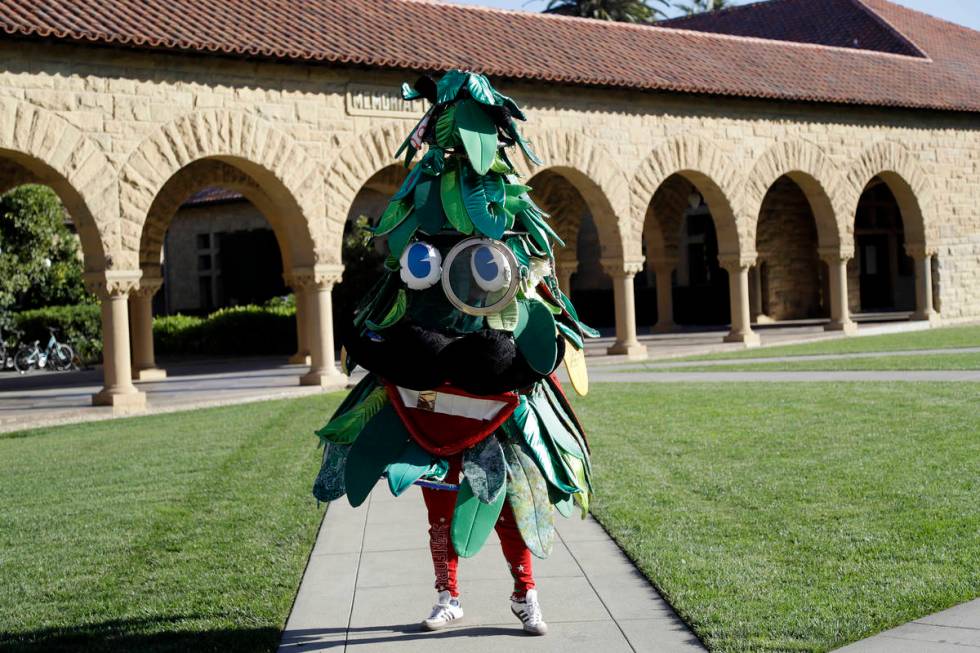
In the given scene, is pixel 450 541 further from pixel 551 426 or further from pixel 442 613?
pixel 551 426

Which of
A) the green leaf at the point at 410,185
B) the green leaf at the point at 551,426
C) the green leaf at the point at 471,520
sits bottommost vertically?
the green leaf at the point at 471,520

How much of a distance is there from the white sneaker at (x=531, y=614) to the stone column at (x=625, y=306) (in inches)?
640

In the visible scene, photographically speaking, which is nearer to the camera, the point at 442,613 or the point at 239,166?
the point at 442,613

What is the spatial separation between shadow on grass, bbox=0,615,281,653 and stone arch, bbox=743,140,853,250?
739 inches

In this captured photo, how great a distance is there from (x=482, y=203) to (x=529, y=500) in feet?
4.08

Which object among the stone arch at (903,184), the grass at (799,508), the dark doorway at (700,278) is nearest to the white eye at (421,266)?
the grass at (799,508)

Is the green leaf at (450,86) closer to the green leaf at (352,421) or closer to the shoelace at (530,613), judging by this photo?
the green leaf at (352,421)

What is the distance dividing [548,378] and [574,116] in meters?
15.7

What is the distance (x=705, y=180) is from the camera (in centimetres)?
2230

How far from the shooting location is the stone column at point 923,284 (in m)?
26.5

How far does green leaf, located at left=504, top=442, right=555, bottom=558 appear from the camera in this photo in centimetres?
481

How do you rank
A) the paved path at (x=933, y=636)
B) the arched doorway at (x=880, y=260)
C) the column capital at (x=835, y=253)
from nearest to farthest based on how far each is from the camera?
the paved path at (x=933, y=636) → the column capital at (x=835, y=253) → the arched doorway at (x=880, y=260)

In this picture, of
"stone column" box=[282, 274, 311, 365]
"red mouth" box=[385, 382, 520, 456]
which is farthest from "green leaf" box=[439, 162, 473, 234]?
"stone column" box=[282, 274, 311, 365]

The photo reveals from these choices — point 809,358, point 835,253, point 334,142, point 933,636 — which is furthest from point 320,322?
point 933,636
